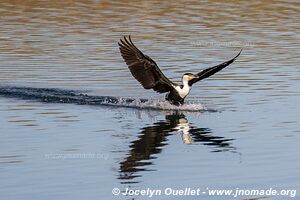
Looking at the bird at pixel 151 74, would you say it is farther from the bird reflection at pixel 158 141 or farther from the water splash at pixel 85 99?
the bird reflection at pixel 158 141

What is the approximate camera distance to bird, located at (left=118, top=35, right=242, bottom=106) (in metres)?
18.5

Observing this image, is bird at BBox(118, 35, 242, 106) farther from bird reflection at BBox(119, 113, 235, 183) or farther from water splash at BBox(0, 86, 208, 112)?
bird reflection at BBox(119, 113, 235, 183)

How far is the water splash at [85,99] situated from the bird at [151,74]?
21 centimetres

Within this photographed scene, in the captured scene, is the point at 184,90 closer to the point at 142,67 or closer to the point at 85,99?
→ the point at 142,67

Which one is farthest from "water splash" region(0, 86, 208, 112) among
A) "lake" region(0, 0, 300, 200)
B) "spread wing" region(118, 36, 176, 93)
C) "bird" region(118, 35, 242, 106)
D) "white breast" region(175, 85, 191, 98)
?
"spread wing" region(118, 36, 176, 93)

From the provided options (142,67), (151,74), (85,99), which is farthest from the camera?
(85,99)

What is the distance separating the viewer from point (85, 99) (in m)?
20.2

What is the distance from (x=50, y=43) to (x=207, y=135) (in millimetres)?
13026

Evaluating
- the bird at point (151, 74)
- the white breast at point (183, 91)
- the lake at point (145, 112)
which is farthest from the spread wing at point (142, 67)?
the lake at point (145, 112)

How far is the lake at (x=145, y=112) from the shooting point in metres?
13.4

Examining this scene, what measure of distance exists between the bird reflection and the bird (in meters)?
0.65

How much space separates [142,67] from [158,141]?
2720 millimetres

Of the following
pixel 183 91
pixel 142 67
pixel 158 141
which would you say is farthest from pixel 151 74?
pixel 158 141

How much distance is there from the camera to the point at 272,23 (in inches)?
1371
